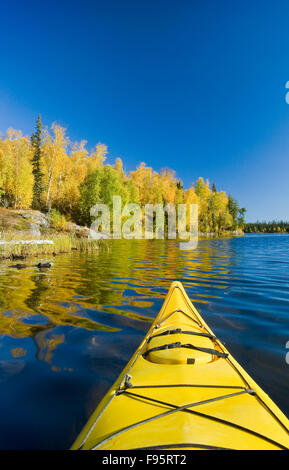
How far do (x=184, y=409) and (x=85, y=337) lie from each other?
92.8 inches

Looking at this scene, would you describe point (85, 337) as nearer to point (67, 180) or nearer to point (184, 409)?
point (184, 409)

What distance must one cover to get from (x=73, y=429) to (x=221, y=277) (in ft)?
22.9

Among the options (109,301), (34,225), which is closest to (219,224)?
(34,225)

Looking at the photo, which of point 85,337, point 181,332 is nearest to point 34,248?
point 85,337

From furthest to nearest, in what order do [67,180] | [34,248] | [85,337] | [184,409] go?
[67,180], [34,248], [85,337], [184,409]

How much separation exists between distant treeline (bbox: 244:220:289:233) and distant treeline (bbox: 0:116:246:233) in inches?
3767

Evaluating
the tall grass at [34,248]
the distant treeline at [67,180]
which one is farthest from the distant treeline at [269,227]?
the tall grass at [34,248]

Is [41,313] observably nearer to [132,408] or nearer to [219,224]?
[132,408]

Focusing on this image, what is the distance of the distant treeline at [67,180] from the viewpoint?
27141 mm

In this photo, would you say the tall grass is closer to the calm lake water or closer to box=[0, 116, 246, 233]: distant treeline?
the calm lake water

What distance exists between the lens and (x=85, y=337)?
3.48 m

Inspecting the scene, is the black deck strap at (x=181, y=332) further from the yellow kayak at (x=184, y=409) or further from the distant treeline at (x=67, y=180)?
the distant treeline at (x=67, y=180)

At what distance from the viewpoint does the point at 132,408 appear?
1.57m

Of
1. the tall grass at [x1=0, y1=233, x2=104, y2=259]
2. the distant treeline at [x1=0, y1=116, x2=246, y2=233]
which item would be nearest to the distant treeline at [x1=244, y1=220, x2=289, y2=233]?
the distant treeline at [x1=0, y1=116, x2=246, y2=233]
